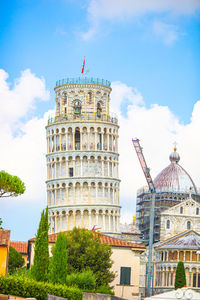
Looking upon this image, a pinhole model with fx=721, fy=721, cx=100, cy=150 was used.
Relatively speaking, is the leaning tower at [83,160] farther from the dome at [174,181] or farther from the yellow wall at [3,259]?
the yellow wall at [3,259]

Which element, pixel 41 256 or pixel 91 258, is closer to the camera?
pixel 41 256

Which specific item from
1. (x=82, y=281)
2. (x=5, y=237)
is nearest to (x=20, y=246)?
(x=82, y=281)

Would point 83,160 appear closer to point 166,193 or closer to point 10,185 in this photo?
point 166,193

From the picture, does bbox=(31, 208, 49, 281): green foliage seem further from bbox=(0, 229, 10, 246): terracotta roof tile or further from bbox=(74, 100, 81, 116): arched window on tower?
bbox=(74, 100, 81, 116): arched window on tower

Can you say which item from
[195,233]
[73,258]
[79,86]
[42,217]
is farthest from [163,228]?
[42,217]

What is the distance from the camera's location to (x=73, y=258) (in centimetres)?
7956

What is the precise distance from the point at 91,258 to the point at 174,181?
243 ft

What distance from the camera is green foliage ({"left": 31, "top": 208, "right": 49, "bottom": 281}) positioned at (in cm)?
5428

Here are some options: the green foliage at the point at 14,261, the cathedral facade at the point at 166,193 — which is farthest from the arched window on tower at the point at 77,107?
the green foliage at the point at 14,261

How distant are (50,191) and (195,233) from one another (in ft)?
90.4

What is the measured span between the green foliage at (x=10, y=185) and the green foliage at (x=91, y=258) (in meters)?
14.5

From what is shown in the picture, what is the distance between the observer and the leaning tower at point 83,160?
122 meters

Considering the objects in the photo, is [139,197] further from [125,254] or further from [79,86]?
[125,254]

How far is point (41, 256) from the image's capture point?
179ft
